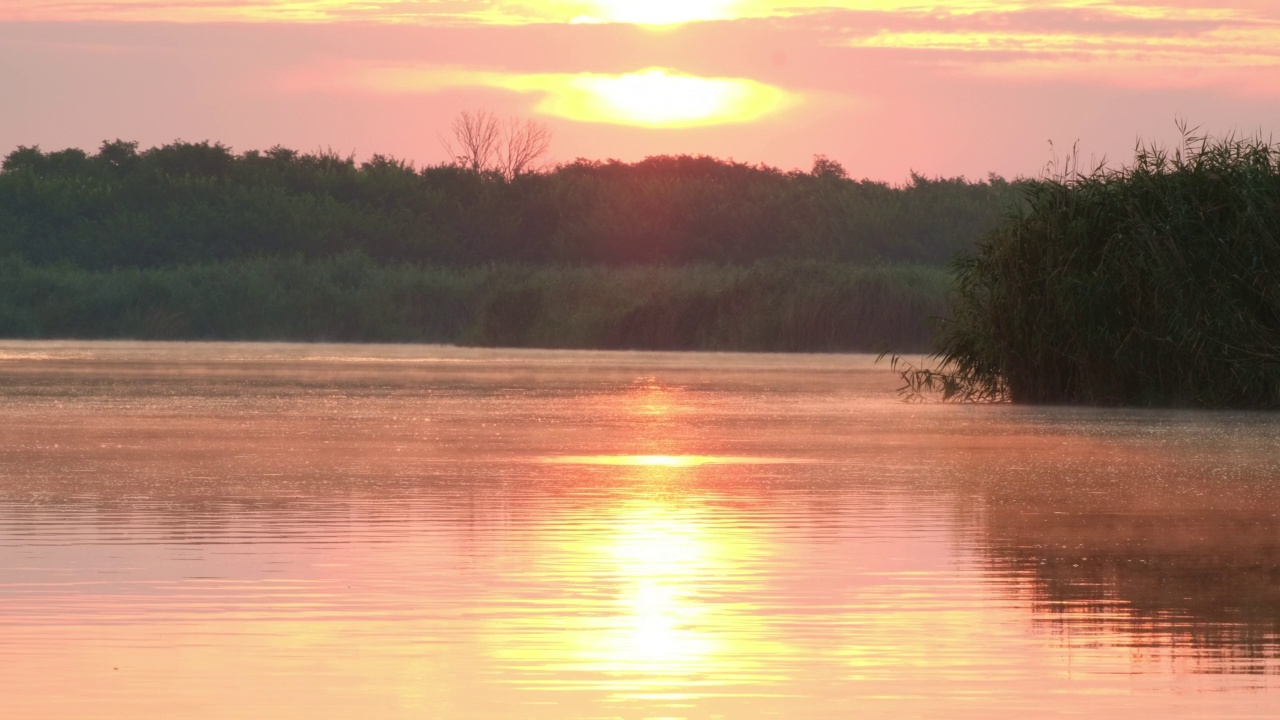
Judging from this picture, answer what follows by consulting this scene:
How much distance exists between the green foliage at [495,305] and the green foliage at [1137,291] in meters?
13.2

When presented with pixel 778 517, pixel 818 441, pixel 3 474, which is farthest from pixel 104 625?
pixel 818 441

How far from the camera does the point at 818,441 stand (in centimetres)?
1456

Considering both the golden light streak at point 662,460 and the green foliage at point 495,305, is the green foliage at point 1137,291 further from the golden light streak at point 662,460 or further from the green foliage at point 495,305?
the green foliage at point 495,305

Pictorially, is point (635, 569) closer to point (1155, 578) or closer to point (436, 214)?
point (1155, 578)

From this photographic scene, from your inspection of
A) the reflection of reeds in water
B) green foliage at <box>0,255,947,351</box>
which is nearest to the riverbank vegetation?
green foliage at <box>0,255,947,351</box>

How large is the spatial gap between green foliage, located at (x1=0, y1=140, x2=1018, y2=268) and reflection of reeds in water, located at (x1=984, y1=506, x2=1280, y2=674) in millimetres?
48600

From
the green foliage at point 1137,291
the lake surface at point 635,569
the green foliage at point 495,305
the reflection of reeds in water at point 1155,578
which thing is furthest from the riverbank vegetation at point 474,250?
the reflection of reeds in water at point 1155,578

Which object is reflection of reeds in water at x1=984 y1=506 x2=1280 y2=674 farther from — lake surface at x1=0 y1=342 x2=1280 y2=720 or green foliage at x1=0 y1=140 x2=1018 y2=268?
green foliage at x1=0 y1=140 x2=1018 y2=268

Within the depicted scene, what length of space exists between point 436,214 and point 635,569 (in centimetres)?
5862

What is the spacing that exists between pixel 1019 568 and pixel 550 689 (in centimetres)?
296

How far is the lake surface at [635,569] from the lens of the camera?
5.37m

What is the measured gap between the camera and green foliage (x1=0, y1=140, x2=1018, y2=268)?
60625 millimetres

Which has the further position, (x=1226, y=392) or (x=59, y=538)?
(x=1226, y=392)

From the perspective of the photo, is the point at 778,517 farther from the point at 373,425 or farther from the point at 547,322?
the point at 547,322
